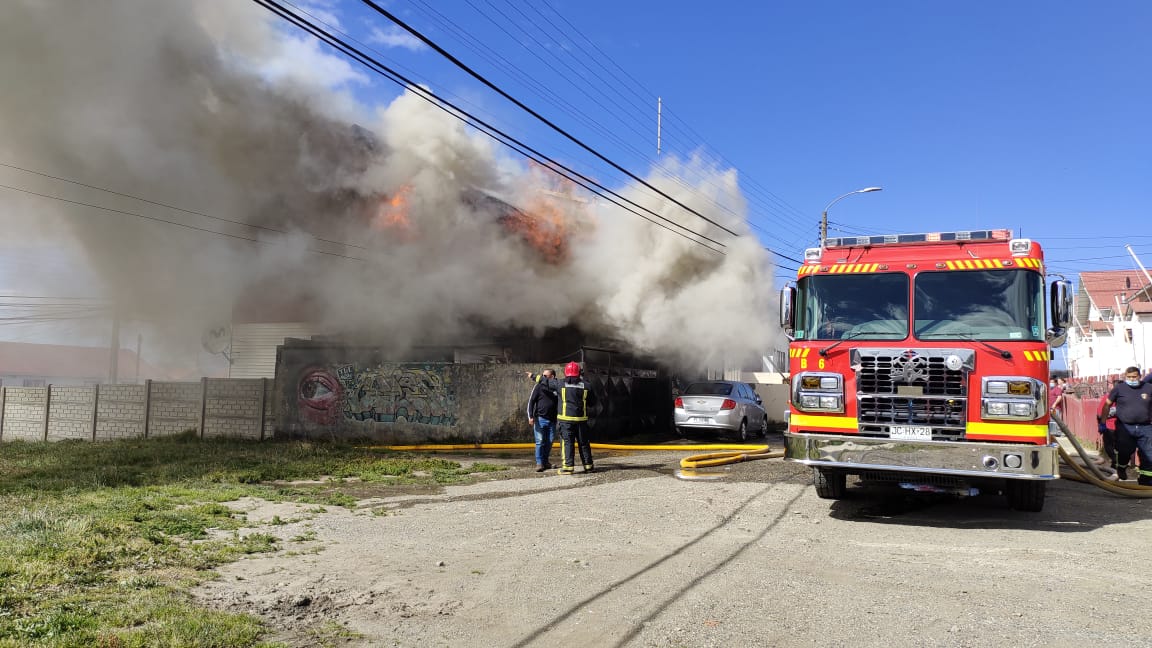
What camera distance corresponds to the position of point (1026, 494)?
7266 mm

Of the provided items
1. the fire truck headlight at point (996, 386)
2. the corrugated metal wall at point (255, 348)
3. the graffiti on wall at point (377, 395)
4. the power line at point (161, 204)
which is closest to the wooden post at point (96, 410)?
the graffiti on wall at point (377, 395)

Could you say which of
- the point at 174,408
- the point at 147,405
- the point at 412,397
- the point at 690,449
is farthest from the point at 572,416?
the point at 147,405

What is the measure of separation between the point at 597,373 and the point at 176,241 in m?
8.95

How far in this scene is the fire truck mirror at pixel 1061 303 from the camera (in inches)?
270

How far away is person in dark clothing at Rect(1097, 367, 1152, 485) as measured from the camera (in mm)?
9086

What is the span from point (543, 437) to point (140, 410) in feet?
40.2

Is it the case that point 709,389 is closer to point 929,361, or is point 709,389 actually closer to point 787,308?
point 787,308

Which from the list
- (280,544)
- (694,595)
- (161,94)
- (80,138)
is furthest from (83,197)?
(694,595)

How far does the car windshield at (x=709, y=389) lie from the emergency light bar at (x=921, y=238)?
8.45 meters

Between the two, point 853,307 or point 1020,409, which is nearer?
point 1020,409

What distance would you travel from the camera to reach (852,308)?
24.6 ft

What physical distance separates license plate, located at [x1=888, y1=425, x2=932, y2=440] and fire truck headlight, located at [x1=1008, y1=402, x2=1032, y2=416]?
0.68 meters

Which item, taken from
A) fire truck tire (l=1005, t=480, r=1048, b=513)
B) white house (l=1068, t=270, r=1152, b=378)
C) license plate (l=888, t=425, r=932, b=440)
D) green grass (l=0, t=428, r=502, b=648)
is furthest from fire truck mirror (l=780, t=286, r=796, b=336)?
white house (l=1068, t=270, r=1152, b=378)

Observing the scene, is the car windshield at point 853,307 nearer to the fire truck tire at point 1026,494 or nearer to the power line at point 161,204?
the fire truck tire at point 1026,494
